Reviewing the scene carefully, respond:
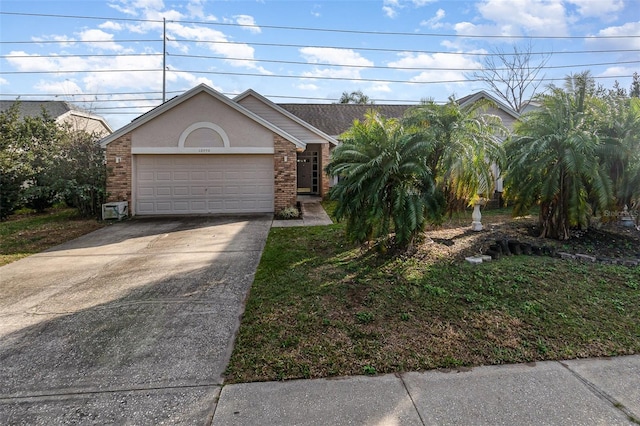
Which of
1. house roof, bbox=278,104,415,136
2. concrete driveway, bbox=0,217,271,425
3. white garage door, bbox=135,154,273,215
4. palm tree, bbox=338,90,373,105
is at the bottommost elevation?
concrete driveway, bbox=0,217,271,425

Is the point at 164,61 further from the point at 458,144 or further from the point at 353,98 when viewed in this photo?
the point at 458,144

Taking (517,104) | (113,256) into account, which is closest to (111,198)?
(113,256)

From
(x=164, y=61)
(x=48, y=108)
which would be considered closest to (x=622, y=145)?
(x=48, y=108)

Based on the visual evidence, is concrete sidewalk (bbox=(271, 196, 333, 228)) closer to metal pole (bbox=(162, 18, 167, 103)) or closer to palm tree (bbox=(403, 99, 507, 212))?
palm tree (bbox=(403, 99, 507, 212))

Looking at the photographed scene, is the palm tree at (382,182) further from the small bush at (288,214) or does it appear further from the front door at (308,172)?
the front door at (308,172)

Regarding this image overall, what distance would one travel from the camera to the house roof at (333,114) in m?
19.2

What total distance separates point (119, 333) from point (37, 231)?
8.38m

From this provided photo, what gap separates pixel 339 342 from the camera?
11.3ft

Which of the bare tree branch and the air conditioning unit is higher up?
the bare tree branch

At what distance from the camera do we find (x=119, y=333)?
12.4 ft

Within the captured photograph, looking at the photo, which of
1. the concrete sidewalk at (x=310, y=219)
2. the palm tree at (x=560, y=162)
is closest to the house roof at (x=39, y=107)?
the concrete sidewalk at (x=310, y=219)

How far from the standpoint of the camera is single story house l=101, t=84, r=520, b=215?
1202 centimetres

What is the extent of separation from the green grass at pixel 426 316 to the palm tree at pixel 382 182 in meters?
0.67

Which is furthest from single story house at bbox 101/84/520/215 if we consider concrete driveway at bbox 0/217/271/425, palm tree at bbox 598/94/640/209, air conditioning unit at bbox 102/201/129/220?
palm tree at bbox 598/94/640/209
